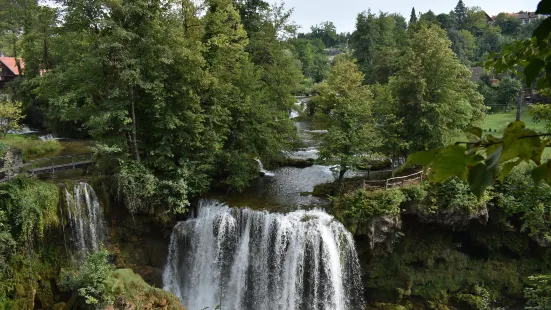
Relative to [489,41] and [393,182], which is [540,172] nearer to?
[393,182]

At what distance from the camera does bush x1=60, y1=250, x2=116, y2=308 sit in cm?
1262

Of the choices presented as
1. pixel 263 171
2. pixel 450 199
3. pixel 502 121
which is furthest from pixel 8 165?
pixel 502 121

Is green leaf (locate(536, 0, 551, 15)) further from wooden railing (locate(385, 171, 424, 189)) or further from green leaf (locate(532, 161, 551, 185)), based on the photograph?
wooden railing (locate(385, 171, 424, 189))

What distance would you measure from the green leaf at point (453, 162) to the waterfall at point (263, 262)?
46.3 feet

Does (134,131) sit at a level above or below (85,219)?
above

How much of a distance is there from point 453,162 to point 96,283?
13.4 meters

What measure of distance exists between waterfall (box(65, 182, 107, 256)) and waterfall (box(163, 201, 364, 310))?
2.92 m

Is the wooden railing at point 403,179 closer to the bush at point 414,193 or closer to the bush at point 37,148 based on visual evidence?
the bush at point 414,193

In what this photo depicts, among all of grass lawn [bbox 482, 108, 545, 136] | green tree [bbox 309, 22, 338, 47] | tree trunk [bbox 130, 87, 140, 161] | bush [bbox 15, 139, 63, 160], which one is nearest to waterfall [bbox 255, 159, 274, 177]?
tree trunk [bbox 130, 87, 140, 161]

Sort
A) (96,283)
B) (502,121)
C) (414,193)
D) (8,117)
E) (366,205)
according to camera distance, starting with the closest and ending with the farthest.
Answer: (96,283)
(366,205)
(414,193)
(8,117)
(502,121)

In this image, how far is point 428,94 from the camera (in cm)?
1784

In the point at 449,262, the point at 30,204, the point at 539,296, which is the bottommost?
the point at 449,262

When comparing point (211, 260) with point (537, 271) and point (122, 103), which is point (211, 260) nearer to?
point (122, 103)

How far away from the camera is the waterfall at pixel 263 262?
50.8 feet
